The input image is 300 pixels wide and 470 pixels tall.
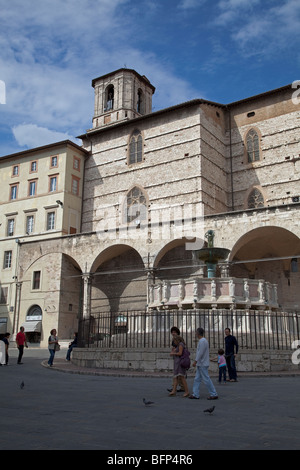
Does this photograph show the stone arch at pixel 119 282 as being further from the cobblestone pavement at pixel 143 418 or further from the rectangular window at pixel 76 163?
the cobblestone pavement at pixel 143 418

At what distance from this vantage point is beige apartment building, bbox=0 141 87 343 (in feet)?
100

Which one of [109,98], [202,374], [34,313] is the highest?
[109,98]

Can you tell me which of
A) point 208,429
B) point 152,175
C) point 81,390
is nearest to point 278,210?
point 152,175

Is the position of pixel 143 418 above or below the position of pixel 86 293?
below

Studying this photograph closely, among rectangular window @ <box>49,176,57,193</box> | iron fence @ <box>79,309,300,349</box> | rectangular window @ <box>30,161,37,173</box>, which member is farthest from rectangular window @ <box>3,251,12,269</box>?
iron fence @ <box>79,309,300,349</box>

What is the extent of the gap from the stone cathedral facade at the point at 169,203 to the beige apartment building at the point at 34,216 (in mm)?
289

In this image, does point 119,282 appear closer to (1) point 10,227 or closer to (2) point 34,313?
(2) point 34,313

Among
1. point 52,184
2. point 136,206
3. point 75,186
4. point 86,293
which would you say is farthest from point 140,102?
point 86,293

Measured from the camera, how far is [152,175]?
1230 inches

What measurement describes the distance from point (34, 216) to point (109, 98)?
1458cm

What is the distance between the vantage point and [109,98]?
133 feet

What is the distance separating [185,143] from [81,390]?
23795 mm

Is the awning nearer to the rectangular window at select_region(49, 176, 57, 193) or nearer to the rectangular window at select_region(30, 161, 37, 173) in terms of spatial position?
the rectangular window at select_region(49, 176, 57, 193)

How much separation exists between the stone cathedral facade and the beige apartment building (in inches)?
11.4
